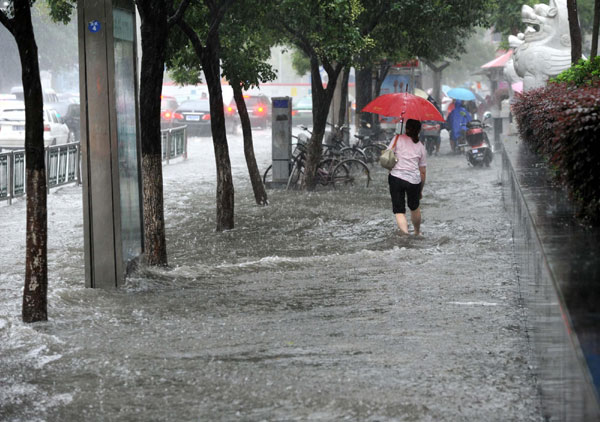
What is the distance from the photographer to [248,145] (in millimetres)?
17156

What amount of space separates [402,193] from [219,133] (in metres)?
2.77

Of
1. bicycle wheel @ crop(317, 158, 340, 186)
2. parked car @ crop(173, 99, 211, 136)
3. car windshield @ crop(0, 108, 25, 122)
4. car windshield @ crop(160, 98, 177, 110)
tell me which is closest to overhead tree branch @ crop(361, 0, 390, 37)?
bicycle wheel @ crop(317, 158, 340, 186)

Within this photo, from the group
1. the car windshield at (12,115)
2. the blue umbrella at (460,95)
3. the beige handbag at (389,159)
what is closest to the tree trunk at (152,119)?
the beige handbag at (389,159)

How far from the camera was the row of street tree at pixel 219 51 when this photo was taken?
7.91 metres

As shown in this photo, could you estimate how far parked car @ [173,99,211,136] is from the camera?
43.4 metres

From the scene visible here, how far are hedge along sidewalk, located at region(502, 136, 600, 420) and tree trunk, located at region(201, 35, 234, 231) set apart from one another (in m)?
6.99

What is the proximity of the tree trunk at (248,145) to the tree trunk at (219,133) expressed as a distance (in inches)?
67.5

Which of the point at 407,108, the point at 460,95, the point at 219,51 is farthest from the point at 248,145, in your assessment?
the point at 460,95

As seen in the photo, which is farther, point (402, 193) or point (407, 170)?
point (402, 193)

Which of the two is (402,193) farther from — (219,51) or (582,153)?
(582,153)

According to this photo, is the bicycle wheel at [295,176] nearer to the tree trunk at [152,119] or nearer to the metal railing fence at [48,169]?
the metal railing fence at [48,169]

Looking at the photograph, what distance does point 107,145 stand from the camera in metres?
9.36

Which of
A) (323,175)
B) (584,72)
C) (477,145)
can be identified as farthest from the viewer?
(477,145)

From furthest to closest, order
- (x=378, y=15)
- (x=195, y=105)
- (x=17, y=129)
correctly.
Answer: (x=195, y=105) < (x=17, y=129) < (x=378, y=15)
